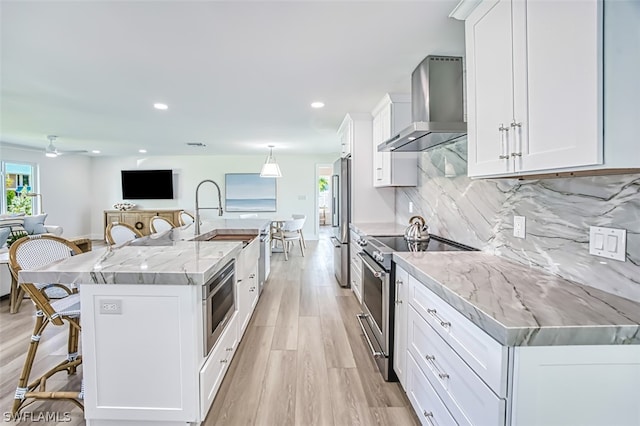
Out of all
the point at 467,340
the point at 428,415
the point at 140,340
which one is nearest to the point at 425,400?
the point at 428,415

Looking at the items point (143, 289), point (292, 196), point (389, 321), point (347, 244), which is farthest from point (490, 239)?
point (292, 196)

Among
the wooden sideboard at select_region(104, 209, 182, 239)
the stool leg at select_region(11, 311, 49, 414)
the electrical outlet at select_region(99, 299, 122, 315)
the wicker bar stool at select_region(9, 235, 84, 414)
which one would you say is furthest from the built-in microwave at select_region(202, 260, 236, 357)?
the wooden sideboard at select_region(104, 209, 182, 239)

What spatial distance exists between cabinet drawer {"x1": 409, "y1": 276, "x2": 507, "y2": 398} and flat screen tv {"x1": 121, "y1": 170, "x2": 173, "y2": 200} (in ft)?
27.7

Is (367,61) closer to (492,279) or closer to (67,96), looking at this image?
(492,279)

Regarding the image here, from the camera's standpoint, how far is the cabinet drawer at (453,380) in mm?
1038

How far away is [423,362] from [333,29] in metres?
1.97

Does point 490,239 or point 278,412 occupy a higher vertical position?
point 490,239

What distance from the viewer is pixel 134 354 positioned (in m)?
1.61

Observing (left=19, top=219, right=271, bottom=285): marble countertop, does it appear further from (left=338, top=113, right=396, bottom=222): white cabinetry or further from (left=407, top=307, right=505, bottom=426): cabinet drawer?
(left=338, top=113, right=396, bottom=222): white cabinetry

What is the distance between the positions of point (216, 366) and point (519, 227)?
1919 millimetres

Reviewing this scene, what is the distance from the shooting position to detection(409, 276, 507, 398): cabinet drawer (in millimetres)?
983

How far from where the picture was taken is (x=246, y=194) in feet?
28.1

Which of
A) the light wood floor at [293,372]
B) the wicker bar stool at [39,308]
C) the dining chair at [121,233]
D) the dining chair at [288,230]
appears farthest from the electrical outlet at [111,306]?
the dining chair at [288,230]

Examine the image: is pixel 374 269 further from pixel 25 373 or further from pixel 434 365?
pixel 25 373
